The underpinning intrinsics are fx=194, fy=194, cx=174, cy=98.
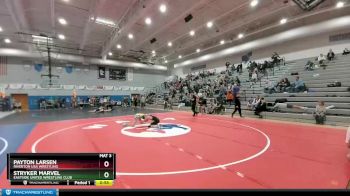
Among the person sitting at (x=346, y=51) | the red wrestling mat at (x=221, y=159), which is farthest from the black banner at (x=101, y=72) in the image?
the person sitting at (x=346, y=51)

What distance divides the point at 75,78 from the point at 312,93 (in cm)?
2331

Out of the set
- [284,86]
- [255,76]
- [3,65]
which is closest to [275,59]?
[255,76]

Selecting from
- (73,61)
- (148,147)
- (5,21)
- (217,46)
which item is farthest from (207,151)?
(73,61)

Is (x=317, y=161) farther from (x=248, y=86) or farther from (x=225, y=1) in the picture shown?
(x=248, y=86)

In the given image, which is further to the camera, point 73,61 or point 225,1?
point 73,61

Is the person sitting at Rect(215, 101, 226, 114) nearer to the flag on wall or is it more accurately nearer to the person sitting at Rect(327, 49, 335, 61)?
the person sitting at Rect(327, 49, 335, 61)

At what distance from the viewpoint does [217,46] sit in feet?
65.9

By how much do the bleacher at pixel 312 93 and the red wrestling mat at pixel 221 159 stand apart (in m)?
3.06

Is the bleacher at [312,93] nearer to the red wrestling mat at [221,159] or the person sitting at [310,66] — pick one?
the person sitting at [310,66]

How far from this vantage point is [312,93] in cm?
1012

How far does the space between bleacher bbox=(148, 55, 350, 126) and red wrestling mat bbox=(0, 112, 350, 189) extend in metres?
3.06

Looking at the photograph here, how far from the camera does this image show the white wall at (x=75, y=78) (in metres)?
19.7

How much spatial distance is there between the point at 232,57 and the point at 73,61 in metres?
17.7
